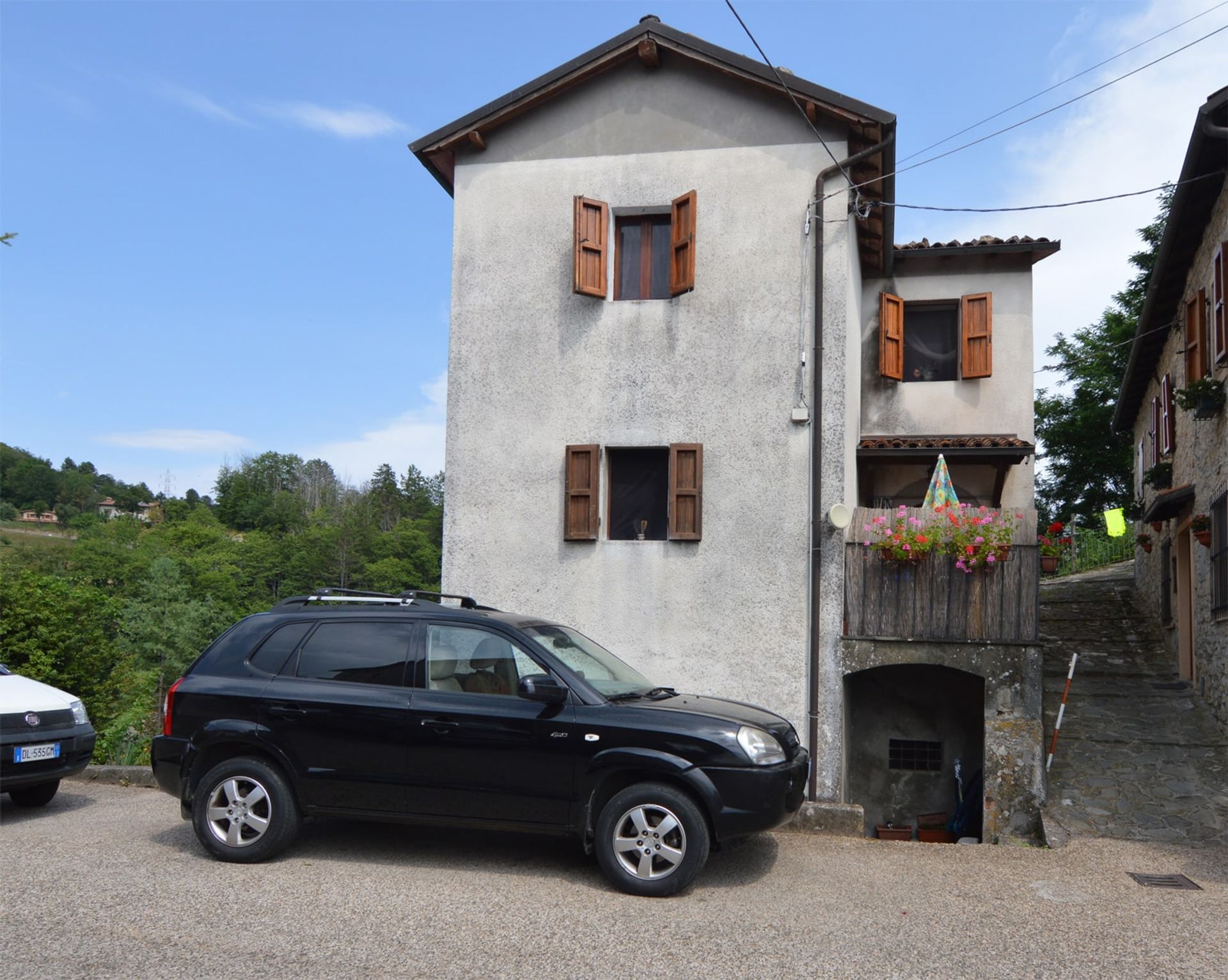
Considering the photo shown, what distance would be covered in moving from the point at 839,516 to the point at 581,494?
278 cm

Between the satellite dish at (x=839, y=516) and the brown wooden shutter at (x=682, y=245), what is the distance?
2.89 meters

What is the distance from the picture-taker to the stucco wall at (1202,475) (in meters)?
12.4

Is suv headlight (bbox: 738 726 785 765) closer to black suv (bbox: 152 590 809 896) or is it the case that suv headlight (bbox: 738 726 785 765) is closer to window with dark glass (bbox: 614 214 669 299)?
black suv (bbox: 152 590 809 896)

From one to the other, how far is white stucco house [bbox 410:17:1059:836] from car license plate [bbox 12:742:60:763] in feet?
14.1

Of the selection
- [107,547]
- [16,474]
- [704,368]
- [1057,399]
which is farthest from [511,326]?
[16,474]

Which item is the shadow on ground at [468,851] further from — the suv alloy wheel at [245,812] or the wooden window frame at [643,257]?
the wooden window frame at [643,257]

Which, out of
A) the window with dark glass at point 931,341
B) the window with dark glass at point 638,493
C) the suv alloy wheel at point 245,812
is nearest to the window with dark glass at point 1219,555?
the window with dark glass at point 931,341

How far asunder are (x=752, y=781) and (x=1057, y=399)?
29.2 meters

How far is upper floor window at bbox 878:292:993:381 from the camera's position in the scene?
1577 centimetres

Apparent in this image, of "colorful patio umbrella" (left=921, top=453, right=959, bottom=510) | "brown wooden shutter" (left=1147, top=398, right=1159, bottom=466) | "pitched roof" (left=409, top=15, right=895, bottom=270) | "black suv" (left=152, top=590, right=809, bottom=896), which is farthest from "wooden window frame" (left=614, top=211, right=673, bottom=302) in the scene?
"brown wooden shutter" (left=1147, top=398, right=1159, bottom=466)

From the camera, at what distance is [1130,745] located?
491 inches

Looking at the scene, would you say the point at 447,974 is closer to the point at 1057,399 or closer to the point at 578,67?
the point at 578,67

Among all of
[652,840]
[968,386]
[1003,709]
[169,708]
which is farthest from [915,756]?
[169,708]

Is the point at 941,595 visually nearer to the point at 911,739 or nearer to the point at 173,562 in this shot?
the point at 911,739
